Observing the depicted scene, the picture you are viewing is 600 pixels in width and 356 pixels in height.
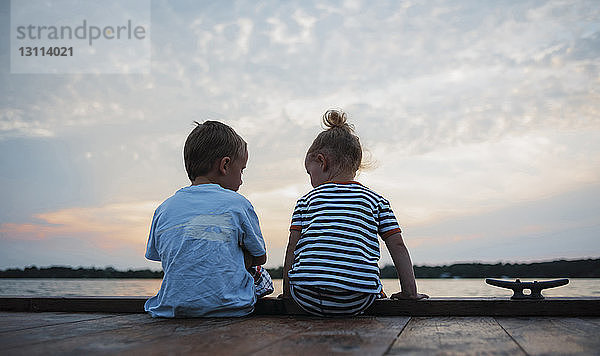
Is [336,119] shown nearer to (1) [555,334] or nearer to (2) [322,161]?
(2) [322,161]

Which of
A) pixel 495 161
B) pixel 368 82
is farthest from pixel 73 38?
pixel 495 161

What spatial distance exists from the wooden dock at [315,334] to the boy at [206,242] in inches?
4.1

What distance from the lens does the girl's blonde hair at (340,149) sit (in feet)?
9.44

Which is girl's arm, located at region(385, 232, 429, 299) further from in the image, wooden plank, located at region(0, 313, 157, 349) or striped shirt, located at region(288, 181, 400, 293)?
wooden plank, located at region(0, 313, 157, 349)

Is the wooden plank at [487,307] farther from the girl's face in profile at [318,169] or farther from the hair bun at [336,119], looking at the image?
the hair bun at [336,119]

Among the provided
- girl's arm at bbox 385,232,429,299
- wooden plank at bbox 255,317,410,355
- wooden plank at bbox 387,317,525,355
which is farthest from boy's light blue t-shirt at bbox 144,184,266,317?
wooden plank at bbox 387,317,525,355

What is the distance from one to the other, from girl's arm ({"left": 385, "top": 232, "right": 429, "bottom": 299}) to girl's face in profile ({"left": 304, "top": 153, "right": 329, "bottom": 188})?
1.56 feet

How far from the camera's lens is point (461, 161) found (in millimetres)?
10898

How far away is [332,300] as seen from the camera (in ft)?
8.18

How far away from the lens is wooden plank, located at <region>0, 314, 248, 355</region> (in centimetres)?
151

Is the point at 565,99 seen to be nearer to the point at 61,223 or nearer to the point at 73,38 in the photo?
the point at 73,38

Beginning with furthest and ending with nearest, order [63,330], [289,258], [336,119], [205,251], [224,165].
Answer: [336,119] < [224,165] < [289,258] < [205,251] < [63,330]

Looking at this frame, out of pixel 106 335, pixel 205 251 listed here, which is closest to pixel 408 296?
pixel 205 251

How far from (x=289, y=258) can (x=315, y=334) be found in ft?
3.00
